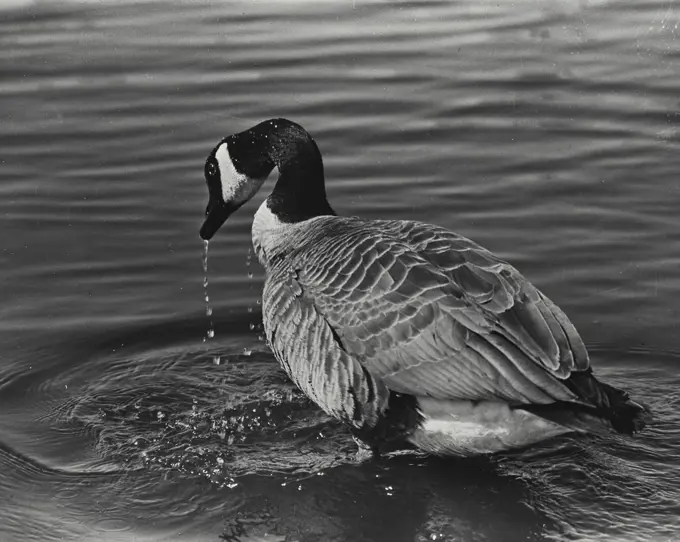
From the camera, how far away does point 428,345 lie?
20.1 ft

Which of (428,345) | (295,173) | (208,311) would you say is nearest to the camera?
(428,345)

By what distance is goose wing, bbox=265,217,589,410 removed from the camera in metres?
5.92

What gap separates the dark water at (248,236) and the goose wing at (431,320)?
0.73 meters

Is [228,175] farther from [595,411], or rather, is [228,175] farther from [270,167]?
[595,411]

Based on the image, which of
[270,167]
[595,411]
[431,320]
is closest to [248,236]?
[270,167]

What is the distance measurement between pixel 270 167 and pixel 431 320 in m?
2.32

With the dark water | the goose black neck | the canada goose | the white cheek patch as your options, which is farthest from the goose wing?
the white cheek patch

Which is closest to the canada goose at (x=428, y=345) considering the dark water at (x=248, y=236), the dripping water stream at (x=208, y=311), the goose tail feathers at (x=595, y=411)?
the goose tail feathers at (x=595, y=411)

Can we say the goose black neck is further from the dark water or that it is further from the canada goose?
the dark water

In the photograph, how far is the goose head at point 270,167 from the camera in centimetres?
777

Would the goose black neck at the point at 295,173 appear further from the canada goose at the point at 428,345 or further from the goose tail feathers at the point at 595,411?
the goose tail feathers at the point at 595,411

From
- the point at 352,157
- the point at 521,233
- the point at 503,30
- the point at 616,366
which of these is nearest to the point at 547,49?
the point at 503,30

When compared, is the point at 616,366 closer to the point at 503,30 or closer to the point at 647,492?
the point at 647,492

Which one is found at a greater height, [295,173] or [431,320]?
[295,173]
